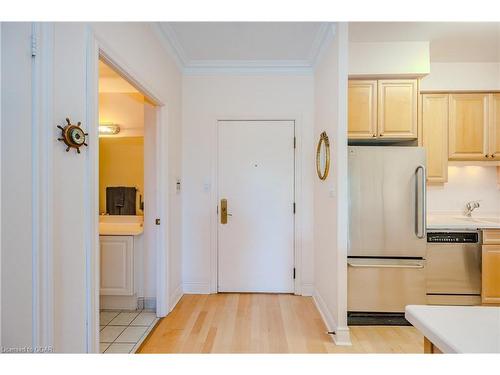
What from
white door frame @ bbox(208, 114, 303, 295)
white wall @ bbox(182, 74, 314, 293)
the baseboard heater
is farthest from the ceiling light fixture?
the baseboard heater

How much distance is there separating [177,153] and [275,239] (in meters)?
1.48

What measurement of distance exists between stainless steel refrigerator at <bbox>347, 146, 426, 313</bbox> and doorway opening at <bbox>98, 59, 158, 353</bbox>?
6.22 feet

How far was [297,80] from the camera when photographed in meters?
3.09

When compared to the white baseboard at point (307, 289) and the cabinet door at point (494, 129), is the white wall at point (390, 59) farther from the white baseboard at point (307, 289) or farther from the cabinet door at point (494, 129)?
the white baseboard at point (307, 289)

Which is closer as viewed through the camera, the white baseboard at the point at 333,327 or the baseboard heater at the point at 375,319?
the white baseboard at the point at 333,327

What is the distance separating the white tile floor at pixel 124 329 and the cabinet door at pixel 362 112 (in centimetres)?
262

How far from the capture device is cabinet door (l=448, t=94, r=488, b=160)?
9.30 ft

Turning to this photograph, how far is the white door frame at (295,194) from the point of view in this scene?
308cm

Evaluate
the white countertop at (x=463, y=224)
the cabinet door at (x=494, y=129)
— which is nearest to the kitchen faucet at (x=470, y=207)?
the white countertop at (x=463, y=224)

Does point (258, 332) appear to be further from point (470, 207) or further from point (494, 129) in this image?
point (494, 129)

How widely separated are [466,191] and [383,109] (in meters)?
1.55

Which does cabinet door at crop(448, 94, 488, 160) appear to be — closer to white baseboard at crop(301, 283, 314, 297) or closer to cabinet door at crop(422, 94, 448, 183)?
cabinet door at crop(422, 94, 448, 183)

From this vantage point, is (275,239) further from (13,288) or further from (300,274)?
(13,288)

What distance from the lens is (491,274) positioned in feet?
8.23
